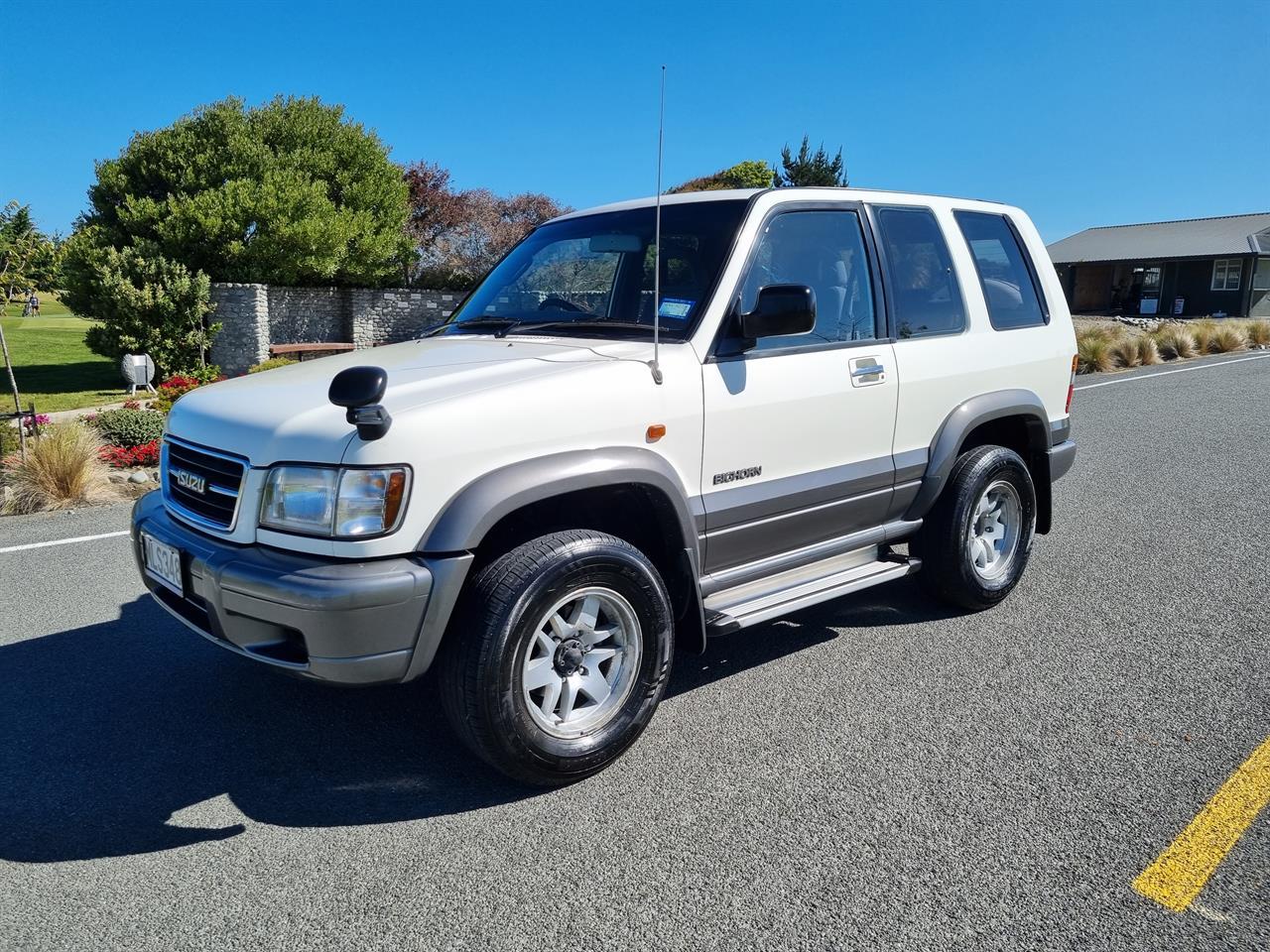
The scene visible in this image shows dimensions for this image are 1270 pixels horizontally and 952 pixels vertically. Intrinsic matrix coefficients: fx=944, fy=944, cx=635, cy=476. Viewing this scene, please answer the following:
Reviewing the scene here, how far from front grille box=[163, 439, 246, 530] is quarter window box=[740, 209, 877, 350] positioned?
6.70ft

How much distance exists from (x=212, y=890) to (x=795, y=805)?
1.82m

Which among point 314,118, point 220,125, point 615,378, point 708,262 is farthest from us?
point 314,118

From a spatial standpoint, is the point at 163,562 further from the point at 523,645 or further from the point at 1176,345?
the point at 1176,345

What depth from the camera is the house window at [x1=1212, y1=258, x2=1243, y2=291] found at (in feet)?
145

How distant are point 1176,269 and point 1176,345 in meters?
27.7

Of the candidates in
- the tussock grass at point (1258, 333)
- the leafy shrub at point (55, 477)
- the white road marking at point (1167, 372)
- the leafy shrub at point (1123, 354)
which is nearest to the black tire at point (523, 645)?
the leafy shrub at point (55, 477)

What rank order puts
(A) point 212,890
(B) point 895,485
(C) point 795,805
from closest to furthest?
(A) point 212,890
(C) point 795,805
(B) point 895,485

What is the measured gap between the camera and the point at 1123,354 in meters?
19.8

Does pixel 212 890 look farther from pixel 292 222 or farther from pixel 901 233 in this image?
pixel 292 222

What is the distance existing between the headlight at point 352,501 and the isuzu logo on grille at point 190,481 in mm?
643

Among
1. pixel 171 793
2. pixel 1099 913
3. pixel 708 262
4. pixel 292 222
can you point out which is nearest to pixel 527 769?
pixel 171 793

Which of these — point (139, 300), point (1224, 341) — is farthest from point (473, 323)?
point (1224, 341)

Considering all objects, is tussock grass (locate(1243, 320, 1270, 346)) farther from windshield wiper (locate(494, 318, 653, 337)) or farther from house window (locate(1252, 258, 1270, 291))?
windshield wiper (locate(494, 318, 653, 337))

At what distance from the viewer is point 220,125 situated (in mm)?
24656
